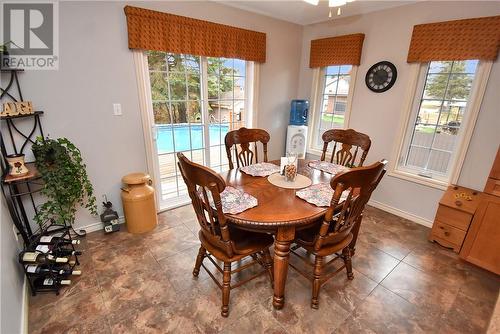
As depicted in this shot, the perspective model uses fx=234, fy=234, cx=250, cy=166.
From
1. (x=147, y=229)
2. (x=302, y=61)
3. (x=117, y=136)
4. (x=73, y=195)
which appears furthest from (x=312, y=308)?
(x=302, y=61)

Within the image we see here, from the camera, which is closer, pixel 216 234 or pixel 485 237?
pixel 216 234

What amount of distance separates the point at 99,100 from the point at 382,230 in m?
3.26

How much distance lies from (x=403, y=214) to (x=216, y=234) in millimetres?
2553

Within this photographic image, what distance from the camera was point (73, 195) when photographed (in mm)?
2018

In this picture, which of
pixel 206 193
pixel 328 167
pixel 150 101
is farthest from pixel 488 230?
pixel 150 101

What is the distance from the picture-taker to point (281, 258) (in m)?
1.50

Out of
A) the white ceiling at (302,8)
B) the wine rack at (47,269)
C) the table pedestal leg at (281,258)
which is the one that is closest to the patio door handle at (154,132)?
the wine rack at (47,269)

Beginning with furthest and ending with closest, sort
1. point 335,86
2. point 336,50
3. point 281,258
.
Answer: point 335,86, point 336,50, point 281,258

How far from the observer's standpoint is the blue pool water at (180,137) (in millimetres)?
2818

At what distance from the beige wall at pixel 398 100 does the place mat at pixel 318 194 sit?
1.72m

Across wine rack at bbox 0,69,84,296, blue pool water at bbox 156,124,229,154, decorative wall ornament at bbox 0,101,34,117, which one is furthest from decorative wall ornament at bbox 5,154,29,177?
blue pool water at bbox 156,124,229,154

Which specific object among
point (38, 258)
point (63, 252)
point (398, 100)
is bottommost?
point (63, 252)

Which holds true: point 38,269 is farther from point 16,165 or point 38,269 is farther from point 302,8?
point 302,8

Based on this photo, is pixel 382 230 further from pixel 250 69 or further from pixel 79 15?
pixel 79 15
